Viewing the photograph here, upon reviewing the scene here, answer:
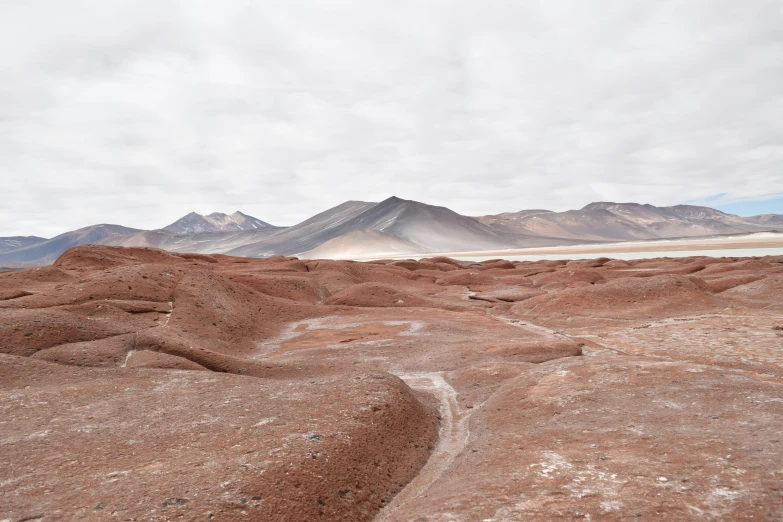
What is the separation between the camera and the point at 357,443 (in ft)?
16.3

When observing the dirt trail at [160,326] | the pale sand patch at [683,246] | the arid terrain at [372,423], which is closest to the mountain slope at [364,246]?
the pale sand patch at [683,246]

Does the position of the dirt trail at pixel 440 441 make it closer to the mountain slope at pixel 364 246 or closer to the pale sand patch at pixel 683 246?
the pale sand patch at pixel 683 246

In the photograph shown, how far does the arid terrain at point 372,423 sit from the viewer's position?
365 cm

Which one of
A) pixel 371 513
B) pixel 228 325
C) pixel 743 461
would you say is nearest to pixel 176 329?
pixel 228 325

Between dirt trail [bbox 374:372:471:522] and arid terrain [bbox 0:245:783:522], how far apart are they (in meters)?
0.04

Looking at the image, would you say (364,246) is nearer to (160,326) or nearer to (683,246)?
(683,246)

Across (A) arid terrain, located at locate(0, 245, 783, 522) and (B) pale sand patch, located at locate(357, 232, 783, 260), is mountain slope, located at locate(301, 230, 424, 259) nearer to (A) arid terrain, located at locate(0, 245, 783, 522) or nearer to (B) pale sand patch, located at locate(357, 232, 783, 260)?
(B) pale sand patch, located at locate(357, 232, 783, 260)

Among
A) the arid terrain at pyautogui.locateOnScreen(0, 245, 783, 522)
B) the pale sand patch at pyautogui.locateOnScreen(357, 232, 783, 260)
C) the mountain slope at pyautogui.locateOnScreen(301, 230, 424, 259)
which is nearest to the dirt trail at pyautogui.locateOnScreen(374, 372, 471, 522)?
the arid terrain at pyautogui.locateOnScreen(0, 245, 783, 522)

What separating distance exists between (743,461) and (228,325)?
1181cm

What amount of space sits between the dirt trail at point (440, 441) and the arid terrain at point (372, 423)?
0.04 meters

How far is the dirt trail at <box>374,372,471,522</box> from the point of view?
4377 mm

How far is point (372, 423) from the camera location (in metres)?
5.45

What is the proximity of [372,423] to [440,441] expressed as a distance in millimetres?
1057

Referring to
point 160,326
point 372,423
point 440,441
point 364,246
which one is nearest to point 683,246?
point 364,246
